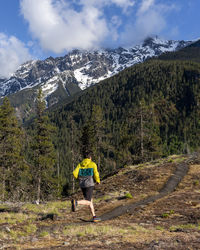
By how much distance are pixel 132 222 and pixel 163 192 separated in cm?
625

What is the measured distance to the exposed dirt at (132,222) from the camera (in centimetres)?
639

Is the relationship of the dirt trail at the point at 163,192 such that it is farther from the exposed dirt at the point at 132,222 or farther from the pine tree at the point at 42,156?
the pine tree at the point at 42,156

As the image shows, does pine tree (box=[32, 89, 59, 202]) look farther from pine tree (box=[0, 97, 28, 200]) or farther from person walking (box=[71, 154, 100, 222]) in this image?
person walking (box=[71, 154, 100, 222])

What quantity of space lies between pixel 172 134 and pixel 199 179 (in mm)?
183484

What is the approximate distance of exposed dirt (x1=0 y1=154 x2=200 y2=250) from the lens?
21.0ft

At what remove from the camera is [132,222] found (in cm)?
907

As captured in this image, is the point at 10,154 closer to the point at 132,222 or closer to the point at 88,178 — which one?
the point at 88,178

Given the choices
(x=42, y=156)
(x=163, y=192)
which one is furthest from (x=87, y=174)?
(x=42, y=156)

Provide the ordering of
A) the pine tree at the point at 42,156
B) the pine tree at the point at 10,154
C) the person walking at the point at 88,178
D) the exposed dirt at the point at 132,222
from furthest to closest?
the pine tree at the point at 42,156, the pine tree at the point at 10,154, the person walking at the point at 88,178, the exposed dirt at the point at 132,222

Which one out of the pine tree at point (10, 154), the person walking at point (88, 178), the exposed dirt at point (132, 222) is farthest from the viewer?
the pine tree at point (10, 154)

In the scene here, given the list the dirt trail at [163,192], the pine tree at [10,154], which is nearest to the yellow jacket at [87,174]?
the dirt trail at [163,192]

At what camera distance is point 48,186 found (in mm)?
33750

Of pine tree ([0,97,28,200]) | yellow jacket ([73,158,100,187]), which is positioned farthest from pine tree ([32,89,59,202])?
yellow jacket ([73,158,100,187])

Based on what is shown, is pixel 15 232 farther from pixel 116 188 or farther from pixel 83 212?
pixel 116 188
